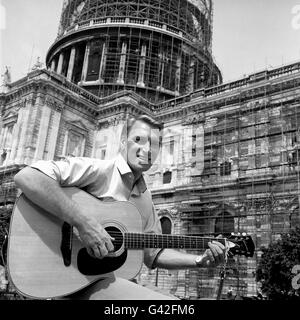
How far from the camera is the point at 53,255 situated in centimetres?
233

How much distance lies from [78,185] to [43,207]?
33 centimetres

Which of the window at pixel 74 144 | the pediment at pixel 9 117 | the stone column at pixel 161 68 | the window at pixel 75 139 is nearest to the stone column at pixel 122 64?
the stone column at pixel 161 68

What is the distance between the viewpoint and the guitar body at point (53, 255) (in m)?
2.22

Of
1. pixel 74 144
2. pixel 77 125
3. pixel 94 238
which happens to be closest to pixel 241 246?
pixel 94 238

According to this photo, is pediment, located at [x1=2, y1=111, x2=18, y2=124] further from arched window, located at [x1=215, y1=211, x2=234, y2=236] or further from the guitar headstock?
the guitar headstock

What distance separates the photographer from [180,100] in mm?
28750

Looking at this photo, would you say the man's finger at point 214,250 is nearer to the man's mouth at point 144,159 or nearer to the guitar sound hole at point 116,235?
the guitar sound hole at point 116,235

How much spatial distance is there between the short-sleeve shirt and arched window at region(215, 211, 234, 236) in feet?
61.7

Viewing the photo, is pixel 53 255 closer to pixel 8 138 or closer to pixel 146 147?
pixel 146 147

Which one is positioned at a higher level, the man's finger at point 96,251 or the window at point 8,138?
the window at point 8,138

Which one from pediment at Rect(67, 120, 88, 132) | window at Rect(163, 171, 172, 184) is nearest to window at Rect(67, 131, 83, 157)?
pediment at Rect(67, 120, 88, 132)

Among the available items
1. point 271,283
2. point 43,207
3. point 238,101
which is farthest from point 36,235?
point 238,101

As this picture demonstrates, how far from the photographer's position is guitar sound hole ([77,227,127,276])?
2.38 meters

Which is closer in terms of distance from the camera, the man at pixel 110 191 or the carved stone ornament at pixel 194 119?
the man at pixel 110 191
